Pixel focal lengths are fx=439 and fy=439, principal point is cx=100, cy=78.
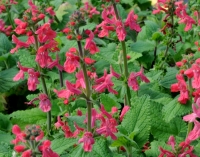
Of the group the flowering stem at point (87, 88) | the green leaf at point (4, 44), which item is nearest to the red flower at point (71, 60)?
the flowering stem at point (87, 88)

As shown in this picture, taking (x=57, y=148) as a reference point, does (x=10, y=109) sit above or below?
below

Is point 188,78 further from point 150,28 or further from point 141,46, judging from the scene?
point 150,28

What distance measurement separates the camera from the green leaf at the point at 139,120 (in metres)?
2.18

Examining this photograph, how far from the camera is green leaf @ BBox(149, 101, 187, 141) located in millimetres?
2373

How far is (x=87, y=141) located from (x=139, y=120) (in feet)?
1.41

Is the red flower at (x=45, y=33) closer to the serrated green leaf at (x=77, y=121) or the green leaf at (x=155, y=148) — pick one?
the serrated green leaf at (x=77, y=121)

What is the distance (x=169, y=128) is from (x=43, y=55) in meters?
0.78

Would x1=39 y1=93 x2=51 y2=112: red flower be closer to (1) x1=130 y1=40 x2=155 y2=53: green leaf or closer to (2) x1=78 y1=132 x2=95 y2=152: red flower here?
(2) x1=78 y1=132 x2=95 y2=152: red flower

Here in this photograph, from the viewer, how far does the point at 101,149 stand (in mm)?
1913

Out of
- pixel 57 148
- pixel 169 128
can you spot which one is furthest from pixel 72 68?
pixel 169 128

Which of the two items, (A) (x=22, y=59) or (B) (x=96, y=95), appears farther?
(A) (x=22, y=59)

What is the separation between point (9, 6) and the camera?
165 inches

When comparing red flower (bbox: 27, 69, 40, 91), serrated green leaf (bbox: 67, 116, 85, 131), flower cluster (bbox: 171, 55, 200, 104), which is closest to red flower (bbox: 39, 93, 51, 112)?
red flower (bbox: 27, 69, 40, 91)

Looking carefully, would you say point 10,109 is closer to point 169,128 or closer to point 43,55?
point 43,55
